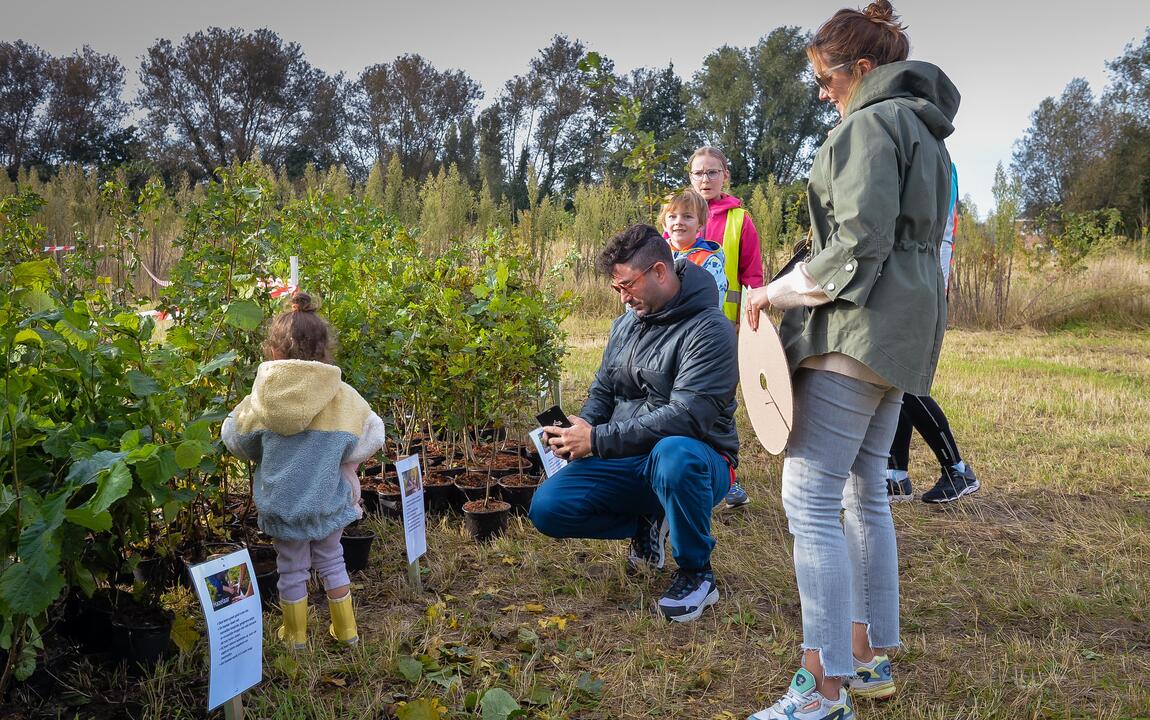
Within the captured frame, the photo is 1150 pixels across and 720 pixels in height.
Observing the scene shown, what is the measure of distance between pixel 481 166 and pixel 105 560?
25.3 m

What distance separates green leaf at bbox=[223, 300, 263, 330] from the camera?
7.35ft

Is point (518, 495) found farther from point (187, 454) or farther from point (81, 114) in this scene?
point (81, 114)

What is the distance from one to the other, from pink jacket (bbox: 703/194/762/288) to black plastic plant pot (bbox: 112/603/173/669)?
2.83 metres

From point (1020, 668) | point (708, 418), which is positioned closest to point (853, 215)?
point (708, 418)

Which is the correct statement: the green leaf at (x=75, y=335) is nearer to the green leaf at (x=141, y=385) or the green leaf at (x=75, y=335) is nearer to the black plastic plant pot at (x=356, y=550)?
the green leaf at (x=141, y=385)

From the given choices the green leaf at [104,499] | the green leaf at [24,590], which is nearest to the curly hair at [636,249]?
the green leaf at [104,499]

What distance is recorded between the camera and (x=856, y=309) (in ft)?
6.14

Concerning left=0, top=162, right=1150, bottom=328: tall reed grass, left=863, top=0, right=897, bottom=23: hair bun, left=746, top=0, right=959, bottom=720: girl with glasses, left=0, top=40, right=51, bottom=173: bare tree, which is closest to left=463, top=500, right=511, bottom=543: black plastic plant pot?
left=746, top=0, right=959, bottom=720: girl with glasses

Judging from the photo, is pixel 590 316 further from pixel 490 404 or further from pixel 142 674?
pixel 142 674

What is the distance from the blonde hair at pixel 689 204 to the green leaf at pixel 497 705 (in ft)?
7.65

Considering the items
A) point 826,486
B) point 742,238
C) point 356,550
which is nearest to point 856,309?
point 826,486

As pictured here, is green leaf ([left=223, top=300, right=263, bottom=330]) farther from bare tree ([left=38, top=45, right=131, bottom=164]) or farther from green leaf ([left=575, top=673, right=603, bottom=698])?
bare tree ([left=38, top=45, right=131, bottom=164])

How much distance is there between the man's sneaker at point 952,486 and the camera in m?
3.98

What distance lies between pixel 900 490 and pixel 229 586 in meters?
3.24
